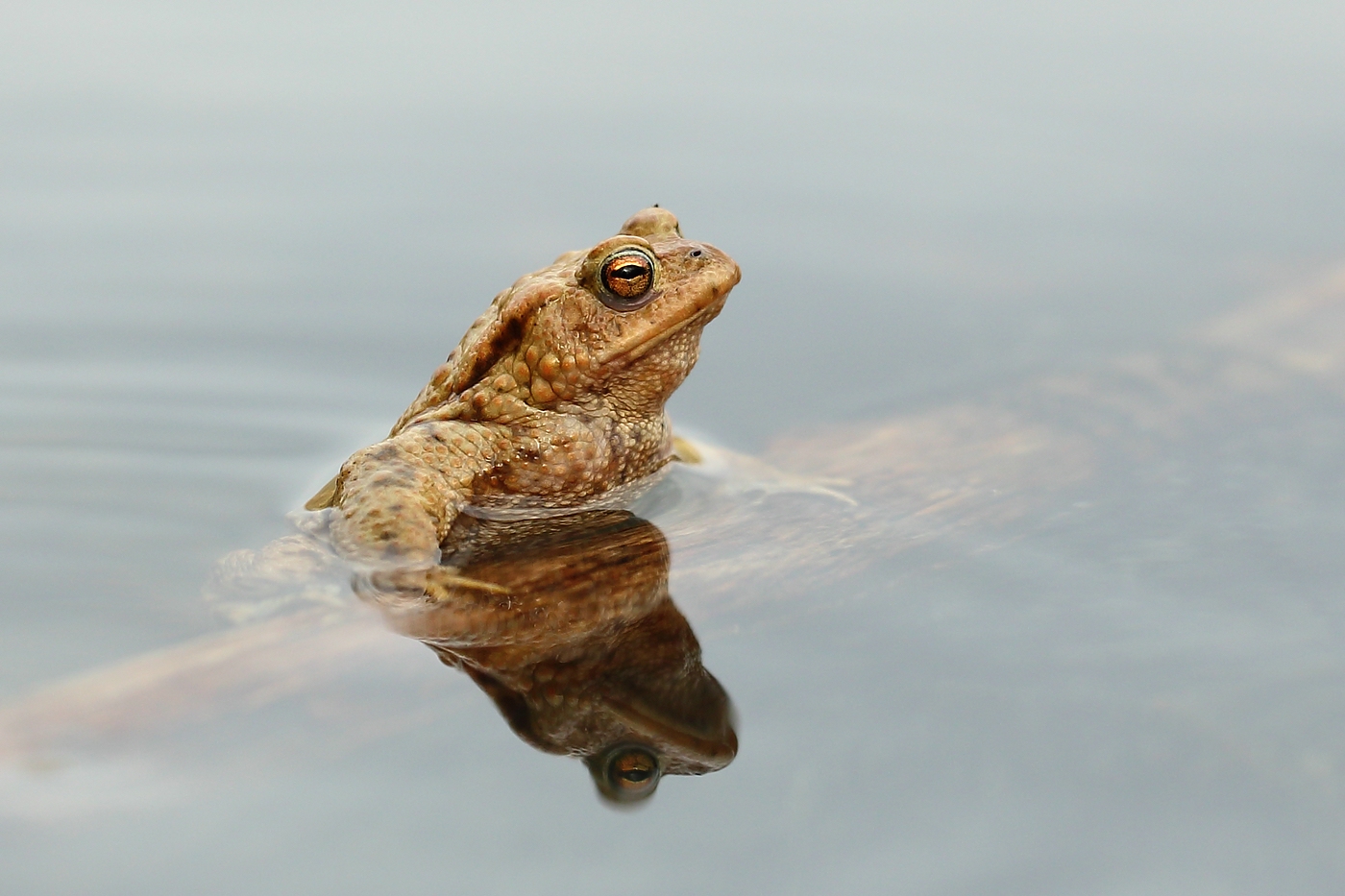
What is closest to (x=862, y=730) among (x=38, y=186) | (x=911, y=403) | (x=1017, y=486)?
(x=1017, y=486)

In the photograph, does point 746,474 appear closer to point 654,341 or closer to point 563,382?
point 654,341

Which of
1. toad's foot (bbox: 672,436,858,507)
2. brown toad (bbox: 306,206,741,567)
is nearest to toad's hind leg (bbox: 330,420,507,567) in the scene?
brown toad (bbox: 306,206,741,567)

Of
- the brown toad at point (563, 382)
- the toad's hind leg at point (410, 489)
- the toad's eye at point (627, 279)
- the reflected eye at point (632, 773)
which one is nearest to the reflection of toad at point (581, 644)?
the reflected eye at point (632, 773)

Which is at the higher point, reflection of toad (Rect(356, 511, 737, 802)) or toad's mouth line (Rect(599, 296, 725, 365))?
toad's mouth line (Rect(599, 296, 725, 365))

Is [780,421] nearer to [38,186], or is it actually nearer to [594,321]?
[594,321]

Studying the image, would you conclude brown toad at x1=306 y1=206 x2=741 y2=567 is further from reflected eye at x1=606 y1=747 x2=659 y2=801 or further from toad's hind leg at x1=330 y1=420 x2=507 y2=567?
reflected eye at x1=606 y1=747 x2=659 y2=801
